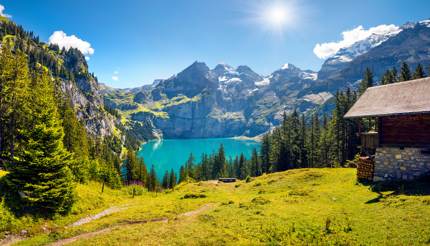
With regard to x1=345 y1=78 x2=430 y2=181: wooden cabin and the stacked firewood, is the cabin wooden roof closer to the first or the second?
x1=345 y1=78 x2=430 y2=181: wooden cabin

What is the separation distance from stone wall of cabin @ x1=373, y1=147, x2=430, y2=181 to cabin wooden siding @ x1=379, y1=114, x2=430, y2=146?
769 mm

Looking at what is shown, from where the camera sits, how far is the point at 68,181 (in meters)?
30.4

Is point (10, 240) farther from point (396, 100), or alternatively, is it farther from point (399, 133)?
point (396, 100)

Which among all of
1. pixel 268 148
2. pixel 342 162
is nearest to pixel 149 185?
pixel 268 148

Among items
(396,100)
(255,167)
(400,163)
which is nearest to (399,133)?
(400,163)

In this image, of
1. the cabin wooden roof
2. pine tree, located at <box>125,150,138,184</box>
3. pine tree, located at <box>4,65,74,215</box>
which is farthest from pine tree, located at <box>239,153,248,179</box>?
pine tree, located at <box>4,65,74,215</box>

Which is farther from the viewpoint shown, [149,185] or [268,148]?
[268,148]

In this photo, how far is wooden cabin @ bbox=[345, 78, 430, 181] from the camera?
26.6m

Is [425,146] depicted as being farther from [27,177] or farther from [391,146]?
[27,177]

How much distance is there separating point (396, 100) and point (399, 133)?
144 inches

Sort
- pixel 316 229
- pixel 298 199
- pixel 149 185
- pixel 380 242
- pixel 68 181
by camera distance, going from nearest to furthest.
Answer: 1. pixel 380 242
2. pixel 316 229
3. pixel 298 199
4. pixel 68 181
5. pixel 149 185

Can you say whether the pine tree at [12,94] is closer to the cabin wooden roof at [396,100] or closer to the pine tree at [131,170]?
the cabin wooden roof at [396,100]

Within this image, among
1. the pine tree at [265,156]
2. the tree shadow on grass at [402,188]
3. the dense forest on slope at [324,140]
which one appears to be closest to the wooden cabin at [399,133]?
the tree shadow on grass at [402,188]

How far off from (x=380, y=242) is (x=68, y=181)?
30.5m
